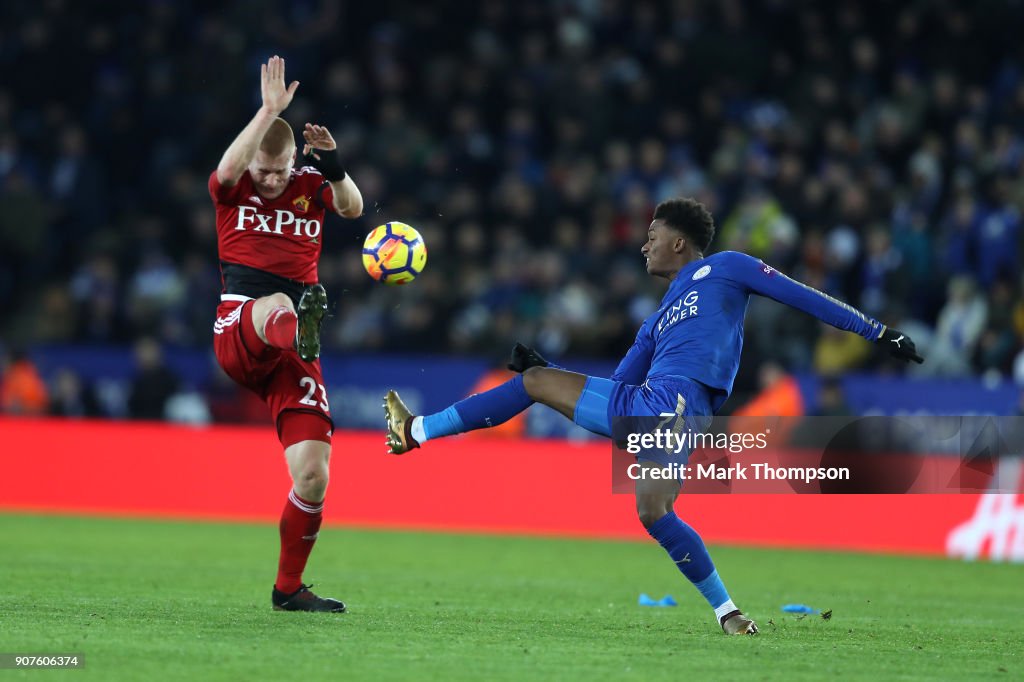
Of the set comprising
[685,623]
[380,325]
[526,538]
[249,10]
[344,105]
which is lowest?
[685,623]

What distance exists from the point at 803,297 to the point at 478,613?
266 centimetres

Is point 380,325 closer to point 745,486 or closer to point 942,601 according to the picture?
point 745,486

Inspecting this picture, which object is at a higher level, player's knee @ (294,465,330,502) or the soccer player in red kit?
the soccer player in red kit

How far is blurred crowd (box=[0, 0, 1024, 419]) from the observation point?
1716cm

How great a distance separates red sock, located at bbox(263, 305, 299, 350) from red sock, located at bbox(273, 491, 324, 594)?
0.94 meters

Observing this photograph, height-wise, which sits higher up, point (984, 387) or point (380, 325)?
point (380, 325)

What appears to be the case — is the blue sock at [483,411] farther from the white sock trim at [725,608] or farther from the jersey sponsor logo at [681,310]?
the white sock trim at [725,608]

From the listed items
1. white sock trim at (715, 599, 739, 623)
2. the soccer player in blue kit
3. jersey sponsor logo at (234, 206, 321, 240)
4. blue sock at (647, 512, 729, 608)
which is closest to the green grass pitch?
white sock trim at (715, 599, 739, 623)

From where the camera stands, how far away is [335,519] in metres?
16.2

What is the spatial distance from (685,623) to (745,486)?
6.61 meters

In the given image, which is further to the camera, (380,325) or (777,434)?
(380,325)

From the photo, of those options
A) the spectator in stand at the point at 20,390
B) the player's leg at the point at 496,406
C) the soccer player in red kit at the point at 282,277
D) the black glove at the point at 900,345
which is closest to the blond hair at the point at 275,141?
the soccer player in red kit at the point at 282,277

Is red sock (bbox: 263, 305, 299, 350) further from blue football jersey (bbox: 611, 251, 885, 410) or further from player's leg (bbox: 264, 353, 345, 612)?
blue football jersey (bbox: 611, 251, 885, 410)

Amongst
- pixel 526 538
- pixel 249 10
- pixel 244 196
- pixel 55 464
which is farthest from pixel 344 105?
pixel 244 196
